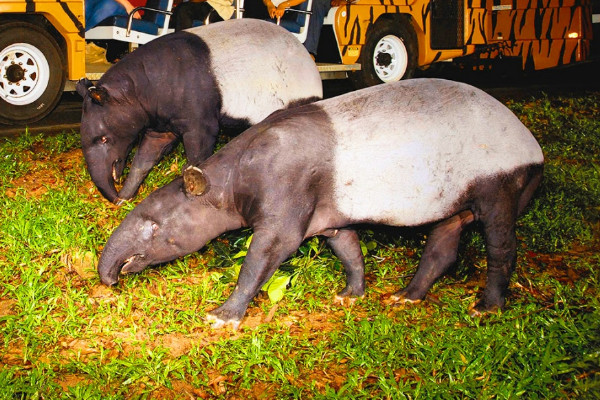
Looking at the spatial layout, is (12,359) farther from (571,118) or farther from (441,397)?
(571,118)

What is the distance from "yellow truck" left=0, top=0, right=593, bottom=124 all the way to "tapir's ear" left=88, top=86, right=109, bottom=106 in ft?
9.22

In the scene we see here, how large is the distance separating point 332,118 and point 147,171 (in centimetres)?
271

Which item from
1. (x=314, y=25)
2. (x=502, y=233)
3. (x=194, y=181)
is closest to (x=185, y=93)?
(x=194, y=181)

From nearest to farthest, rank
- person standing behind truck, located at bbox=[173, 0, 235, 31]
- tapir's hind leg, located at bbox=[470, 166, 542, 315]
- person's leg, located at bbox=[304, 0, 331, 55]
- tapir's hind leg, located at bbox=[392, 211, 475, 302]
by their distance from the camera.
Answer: tapir's hind leg, located at bbox=[470, 166, 542, 315] < tapir's hind leg, located at bbox=[392, 211, 475, 302] < person standing behind truck, located at bbox=[173, 0, 235, 31] < person's leg, located at bbox=[304, 0, 331, 55]

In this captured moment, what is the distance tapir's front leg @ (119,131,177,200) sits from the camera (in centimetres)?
657

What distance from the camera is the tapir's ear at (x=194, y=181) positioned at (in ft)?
14.3

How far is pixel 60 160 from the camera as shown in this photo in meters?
7.23

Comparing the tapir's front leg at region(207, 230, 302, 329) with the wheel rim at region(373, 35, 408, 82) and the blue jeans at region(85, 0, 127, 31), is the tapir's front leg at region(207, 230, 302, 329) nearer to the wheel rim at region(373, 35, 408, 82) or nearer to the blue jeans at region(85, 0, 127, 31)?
the blue jeans at region(85, 0, 127, 31)

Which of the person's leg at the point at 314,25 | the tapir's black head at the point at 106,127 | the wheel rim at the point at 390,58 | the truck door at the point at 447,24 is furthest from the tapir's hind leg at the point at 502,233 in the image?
the truck door at the point at 447,24

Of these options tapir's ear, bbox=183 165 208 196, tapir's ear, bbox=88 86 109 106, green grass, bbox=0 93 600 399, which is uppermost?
tapir's ear, bbox=88 86 109 106

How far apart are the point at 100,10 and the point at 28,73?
1.18 metres

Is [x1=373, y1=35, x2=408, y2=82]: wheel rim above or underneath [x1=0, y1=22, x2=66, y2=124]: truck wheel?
underneath

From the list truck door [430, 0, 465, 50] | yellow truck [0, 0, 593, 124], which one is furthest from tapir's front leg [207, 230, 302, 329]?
truck door [430, 0, 465, 50]

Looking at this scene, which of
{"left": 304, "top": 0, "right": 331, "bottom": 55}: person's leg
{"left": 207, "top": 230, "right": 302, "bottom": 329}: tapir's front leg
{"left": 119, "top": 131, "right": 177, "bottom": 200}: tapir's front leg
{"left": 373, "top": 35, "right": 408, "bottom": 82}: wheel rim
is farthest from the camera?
{"left": 373, "top": 35, "right": 408, "bottom": 82}: wheel rim
